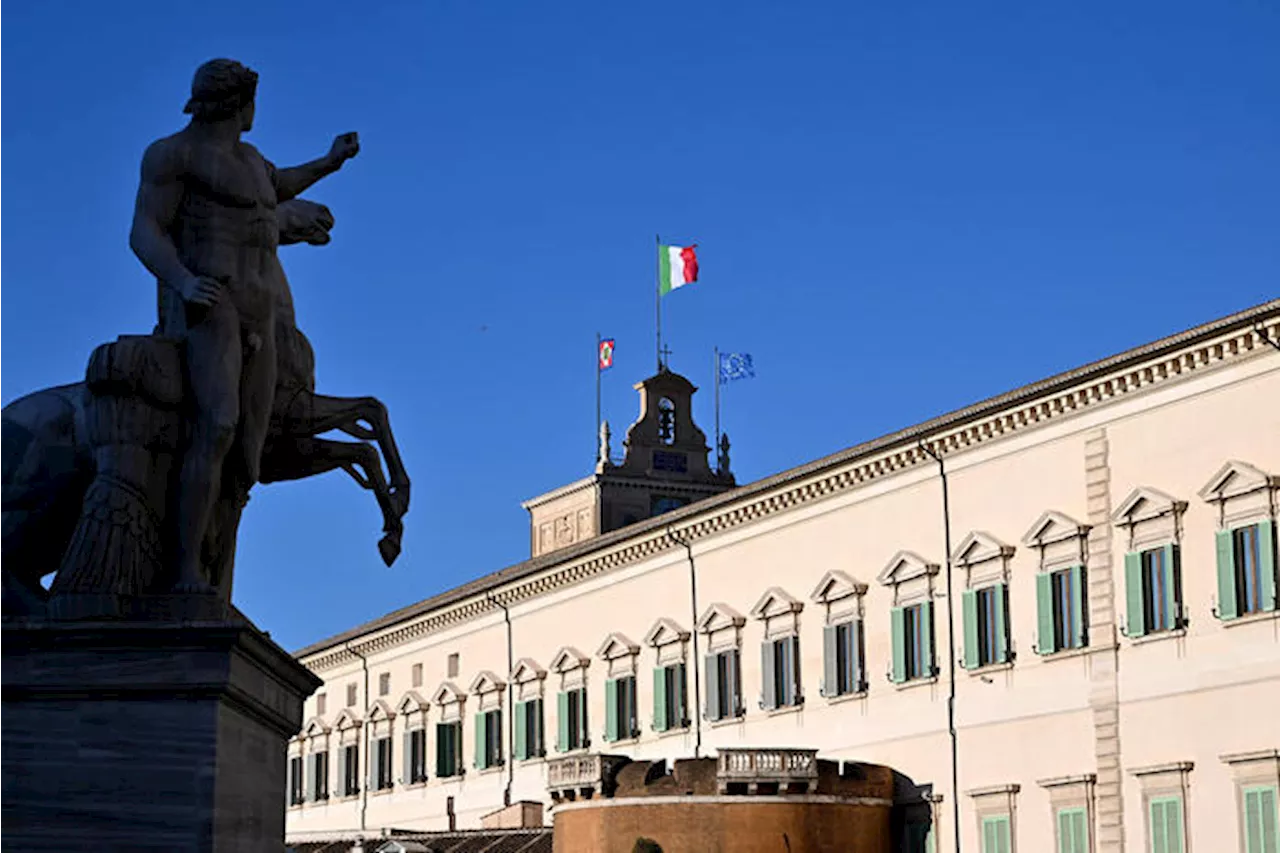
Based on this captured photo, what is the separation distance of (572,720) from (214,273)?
48.7 metres

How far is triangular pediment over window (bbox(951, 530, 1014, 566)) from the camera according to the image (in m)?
43.5

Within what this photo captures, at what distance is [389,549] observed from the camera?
1121cm

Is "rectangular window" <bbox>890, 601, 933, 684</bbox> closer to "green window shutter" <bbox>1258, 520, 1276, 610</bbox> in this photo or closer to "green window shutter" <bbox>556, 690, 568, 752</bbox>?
"green window shutter" <bbox>1258, 520, 1276, 610</bbox>

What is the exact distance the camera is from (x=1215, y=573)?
126ft

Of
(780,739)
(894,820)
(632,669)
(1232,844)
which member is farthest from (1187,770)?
(632,669)

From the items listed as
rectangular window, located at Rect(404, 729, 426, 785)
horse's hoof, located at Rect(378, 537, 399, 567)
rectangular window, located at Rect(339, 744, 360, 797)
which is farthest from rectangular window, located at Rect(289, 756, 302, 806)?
horse's hoof, located at Rect(378, 537, 399, 567)

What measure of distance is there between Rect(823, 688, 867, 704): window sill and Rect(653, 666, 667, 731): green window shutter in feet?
21.4

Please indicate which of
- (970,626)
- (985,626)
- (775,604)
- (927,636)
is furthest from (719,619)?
(985,626)

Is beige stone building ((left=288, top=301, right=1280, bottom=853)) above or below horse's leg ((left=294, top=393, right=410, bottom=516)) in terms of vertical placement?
above

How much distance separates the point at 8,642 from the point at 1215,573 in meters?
31.2

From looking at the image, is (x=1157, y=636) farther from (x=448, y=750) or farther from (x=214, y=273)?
(x=214, y=273)

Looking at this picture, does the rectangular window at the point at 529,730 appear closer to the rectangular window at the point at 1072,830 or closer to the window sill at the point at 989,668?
the window sill at the point at 989,668

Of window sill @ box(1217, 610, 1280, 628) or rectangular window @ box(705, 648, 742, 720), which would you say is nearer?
window sill @ box(1217, 610, 1280, 628)

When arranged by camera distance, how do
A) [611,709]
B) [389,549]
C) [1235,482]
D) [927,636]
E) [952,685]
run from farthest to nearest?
[611,709] → [927,636] → [952,685] → [1235,482] → [389,549]
